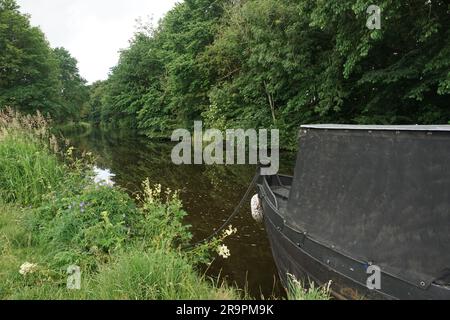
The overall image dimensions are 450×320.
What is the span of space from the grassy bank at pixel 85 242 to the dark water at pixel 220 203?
676mm

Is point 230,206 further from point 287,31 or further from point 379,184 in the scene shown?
point 287,31

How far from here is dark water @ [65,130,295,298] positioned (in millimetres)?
5461

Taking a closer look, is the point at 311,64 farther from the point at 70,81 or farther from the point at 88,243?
the point at 70,81

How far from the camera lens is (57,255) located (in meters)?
4.19

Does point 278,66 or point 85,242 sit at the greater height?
point 278,66

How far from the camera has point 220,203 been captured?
9.42 m

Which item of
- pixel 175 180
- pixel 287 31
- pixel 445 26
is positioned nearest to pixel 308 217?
pixel 175 180

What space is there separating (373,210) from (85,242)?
3.46 metres

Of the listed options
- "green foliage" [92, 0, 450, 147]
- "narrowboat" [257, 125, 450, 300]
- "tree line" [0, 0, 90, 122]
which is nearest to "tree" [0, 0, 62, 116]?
"tree line" [0, 0, 90, 122]
